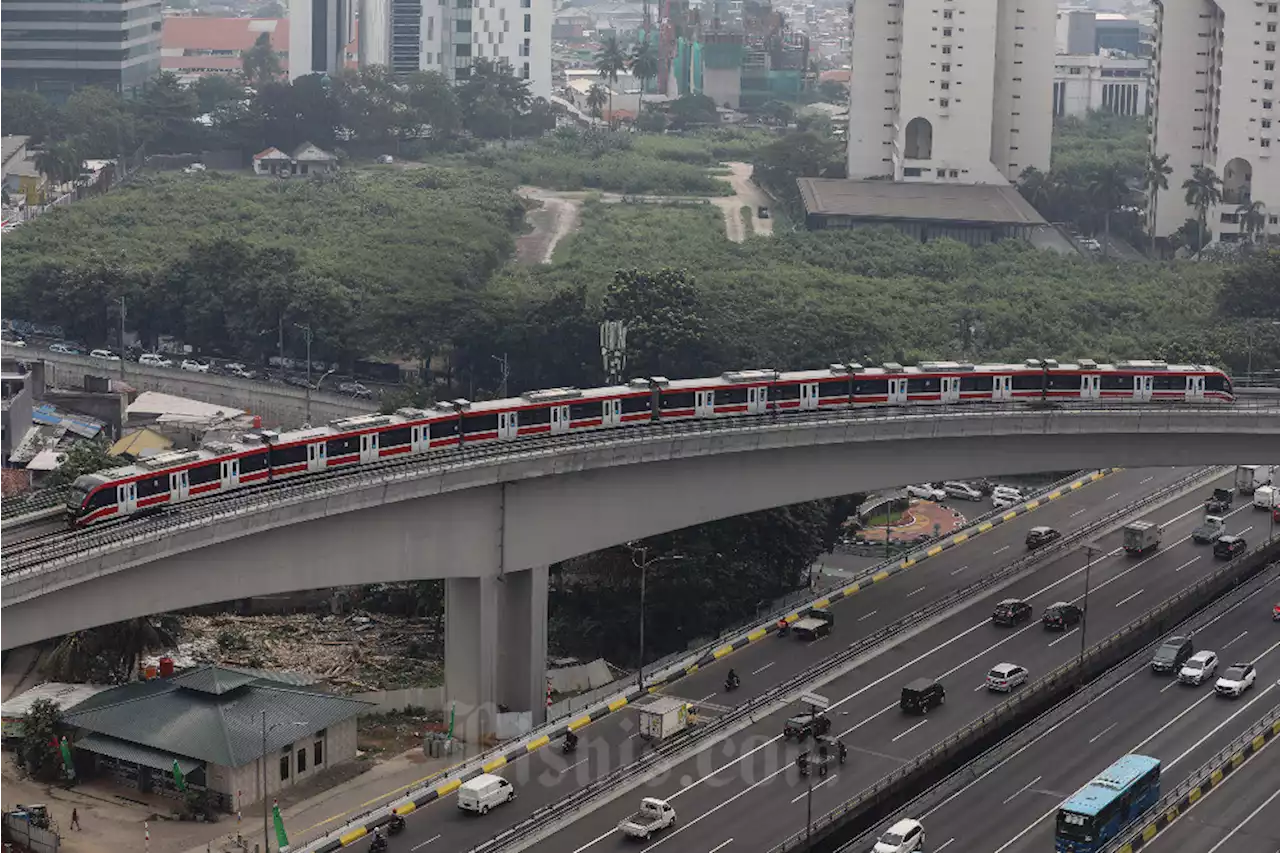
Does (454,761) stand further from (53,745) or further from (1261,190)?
(1261,190)

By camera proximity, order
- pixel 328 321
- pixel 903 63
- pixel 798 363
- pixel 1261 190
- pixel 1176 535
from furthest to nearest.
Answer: pixel 903 63 < pixel 1261 190 < pixel 328 321 < pixel 798 363 < pixel 1176 535

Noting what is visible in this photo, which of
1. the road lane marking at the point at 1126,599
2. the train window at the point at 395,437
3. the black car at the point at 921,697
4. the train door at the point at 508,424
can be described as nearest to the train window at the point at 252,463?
the train window at the point at 395,437

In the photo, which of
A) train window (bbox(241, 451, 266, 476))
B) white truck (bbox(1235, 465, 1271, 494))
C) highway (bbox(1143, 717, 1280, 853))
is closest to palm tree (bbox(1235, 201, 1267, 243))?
white truck (bbox(1235, 465, 1271, 494))

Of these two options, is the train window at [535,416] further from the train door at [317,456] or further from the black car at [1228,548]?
the black car at [1228,548]

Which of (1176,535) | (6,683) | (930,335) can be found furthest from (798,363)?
(6,683)

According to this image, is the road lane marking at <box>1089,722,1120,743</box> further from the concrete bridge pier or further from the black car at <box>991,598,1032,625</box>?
the concrete bridge pier

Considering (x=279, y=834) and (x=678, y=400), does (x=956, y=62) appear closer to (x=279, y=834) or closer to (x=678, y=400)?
(x=678, y=400)
